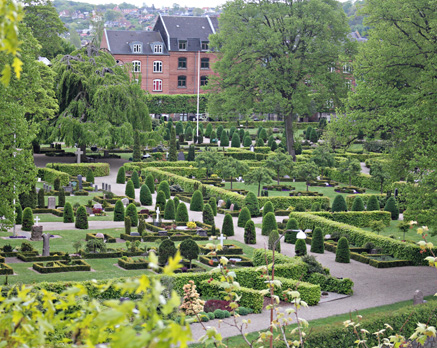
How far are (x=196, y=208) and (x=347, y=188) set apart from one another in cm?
1339

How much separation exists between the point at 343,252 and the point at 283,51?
31.6 m

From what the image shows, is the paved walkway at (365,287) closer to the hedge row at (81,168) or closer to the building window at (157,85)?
the hedge row at (81,168)

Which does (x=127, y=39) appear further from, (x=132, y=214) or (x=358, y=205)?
(x=132, y=214)

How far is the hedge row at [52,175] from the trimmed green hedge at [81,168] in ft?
5.24

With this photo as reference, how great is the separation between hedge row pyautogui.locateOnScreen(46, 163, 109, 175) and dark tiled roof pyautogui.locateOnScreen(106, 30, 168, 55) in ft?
128

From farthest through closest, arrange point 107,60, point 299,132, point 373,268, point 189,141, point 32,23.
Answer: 1. point 299,132
2. point 189,141
3. point 32,23
4. point 107,60
5. point 373,268

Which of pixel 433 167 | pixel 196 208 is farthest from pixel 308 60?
pixel 433 167

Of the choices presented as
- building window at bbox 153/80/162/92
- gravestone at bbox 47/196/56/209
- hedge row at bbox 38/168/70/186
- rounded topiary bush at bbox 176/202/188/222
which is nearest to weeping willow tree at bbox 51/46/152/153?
hedge row at bbox 38/168/70/186

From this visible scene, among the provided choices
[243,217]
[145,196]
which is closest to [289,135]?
[145,196]

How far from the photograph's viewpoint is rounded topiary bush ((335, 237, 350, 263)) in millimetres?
28328

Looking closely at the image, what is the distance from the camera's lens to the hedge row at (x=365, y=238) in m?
28.6

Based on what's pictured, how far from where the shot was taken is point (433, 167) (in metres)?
24.2

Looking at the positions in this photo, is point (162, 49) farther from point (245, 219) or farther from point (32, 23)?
point (245, 219)

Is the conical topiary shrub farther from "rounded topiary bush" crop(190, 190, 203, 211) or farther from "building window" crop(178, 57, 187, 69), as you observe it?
"building window" crop(178, 57, 187, 69)
